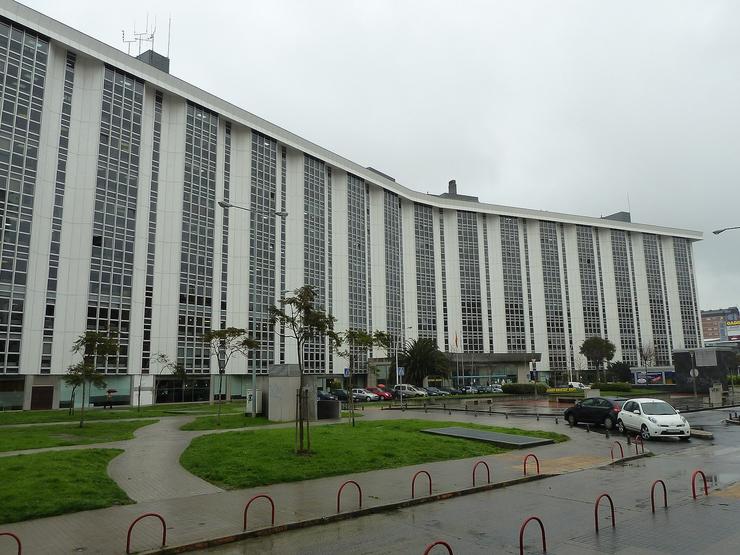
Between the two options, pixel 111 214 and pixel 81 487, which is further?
pixel 111 214

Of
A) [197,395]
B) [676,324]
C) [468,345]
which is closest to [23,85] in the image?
[197,395]

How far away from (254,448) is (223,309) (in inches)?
1959

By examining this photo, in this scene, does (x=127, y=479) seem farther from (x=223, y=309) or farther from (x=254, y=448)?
(x=223, y=309)

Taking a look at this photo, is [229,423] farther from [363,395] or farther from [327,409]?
[363,395]

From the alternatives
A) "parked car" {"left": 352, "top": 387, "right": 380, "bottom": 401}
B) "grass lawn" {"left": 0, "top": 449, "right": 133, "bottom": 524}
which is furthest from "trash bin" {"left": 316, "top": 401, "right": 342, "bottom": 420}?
"parked car" {"left": 352, "top": 387, "right": 380, "bottom": 401}

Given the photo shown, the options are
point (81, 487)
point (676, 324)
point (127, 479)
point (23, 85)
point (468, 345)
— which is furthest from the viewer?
point (676, 324)

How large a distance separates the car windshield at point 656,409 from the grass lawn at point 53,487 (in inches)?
797

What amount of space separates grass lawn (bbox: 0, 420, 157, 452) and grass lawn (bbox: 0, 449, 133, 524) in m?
4.25

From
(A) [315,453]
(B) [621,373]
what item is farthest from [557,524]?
(B) [621,373]

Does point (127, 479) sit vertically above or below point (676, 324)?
below

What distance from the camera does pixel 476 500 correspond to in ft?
37.8

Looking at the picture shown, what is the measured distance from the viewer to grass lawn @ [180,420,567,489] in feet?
43.4

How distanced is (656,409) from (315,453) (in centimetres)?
1518

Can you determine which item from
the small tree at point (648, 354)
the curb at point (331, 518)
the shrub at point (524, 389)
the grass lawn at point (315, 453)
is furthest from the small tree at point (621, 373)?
the curb at point (331, 518)
